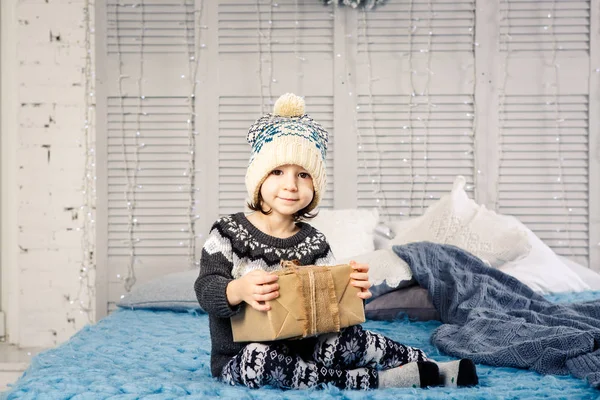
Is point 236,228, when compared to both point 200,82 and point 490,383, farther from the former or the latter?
point 200,82

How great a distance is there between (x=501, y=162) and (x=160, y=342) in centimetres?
224

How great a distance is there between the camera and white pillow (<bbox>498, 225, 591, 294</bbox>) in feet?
8.53

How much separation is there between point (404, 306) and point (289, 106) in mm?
972

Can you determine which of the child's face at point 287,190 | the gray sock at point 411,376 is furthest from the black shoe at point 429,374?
the child's face at point 287,190

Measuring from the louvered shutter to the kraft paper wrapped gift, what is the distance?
91.3 inches

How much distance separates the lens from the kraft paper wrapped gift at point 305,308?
49.8 inches

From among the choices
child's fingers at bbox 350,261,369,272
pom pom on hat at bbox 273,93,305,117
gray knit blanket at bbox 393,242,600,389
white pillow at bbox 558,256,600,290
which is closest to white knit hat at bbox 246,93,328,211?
pom pom on hat at bbox 273,93,305,117

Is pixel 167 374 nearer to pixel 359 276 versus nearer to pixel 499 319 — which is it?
pixel 359 276

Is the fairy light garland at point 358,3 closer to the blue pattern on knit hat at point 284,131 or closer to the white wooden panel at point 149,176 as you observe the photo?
the white wooden panel at point 149,176

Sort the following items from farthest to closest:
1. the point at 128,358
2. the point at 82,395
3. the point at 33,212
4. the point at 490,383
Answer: the point at 33,212
the point at 128,358
the point at 490,383
the point at 82,395

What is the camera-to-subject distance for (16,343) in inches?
133

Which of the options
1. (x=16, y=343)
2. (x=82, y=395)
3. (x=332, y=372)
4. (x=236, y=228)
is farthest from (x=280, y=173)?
(x=16, y=343)

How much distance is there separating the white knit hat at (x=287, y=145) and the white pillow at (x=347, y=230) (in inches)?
54.2

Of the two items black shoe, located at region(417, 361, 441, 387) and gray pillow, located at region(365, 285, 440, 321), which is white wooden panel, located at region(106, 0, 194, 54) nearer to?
gray pillow, located at region(365, 285, 440, 321)
